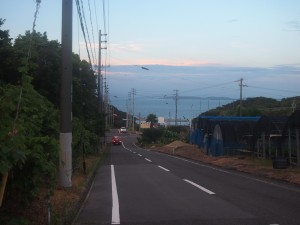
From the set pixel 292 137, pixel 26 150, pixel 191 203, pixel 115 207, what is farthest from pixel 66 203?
pixel 292 137

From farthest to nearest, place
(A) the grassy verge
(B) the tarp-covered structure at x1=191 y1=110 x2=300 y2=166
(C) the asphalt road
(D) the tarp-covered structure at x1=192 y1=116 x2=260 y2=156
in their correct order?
(D) the tarp-covered structure at x1=192 y1=116 x2=260 y2=156, (B) the tarp-covered structure at x1=191 y1=110 x2=300 y2=166, (C) the asphalt road, (A) the grassy verge

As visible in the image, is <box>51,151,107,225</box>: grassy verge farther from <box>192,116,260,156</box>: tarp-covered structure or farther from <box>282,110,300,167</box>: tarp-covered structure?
<box>192,116,260,156</box>: tarp-covered structure

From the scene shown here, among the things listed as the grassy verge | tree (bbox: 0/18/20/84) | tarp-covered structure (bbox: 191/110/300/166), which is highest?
tree (bbox: 0/18/20/84)

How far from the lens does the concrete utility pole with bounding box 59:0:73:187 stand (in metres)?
14.7

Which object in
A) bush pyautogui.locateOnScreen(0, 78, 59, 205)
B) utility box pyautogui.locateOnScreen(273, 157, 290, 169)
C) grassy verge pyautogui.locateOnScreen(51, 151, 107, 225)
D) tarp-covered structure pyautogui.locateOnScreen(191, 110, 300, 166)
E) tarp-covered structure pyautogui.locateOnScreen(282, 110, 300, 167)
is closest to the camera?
bush pyautogui.locateOnScreen(0, 78, 59, 205)

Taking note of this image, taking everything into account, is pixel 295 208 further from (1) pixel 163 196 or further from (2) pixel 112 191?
(2) pixel 112 191

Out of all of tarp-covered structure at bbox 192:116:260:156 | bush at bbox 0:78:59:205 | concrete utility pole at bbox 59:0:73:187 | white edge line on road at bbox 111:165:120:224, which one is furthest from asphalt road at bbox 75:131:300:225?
tarp-covered structure at bbox 192:116:260:156

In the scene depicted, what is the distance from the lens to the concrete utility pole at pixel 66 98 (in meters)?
14.7

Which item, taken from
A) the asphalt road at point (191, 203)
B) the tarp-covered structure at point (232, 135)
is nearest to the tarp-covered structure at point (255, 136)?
the tarp-covered structure at point (232, 135)

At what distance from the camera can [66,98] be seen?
15016 millimetres

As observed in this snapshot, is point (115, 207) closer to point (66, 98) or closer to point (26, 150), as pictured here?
point (66, 98)

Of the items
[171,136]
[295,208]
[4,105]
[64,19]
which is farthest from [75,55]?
[171,136]

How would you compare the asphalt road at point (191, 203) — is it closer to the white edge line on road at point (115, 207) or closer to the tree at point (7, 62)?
the white edge line on road at point (115, 207)

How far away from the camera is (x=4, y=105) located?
6.49 metres
